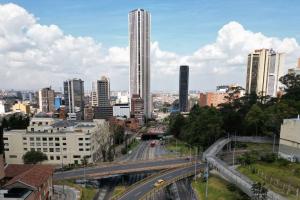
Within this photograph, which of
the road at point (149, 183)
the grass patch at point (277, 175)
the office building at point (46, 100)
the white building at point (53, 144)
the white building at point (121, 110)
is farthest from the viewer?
the office building at point (46, 100)

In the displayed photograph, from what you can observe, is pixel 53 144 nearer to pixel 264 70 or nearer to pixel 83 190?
pixel 83 190

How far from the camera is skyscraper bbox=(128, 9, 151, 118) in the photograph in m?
167

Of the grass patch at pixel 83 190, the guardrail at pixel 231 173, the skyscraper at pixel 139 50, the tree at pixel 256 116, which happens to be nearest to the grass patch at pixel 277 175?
the guardrail at pixel 231 173

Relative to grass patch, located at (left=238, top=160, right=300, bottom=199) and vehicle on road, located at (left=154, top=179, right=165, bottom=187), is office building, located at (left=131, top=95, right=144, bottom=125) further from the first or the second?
grass patch, located at (left=238, top=160, right=300, bottom=199)

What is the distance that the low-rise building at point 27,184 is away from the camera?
2732 centimetres

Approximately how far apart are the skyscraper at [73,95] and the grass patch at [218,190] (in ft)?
471

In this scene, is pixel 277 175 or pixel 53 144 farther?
pixel 53 144

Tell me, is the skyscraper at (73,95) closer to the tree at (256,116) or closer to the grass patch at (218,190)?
the tree at (256,116)

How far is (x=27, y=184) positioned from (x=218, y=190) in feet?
87.7

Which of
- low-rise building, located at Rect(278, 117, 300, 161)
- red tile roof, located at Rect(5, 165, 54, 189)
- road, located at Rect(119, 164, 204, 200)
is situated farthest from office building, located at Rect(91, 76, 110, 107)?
low-rise building, located at Rect(278, 117, 300, 161)

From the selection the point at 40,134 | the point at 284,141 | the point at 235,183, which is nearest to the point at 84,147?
the point at 40,134

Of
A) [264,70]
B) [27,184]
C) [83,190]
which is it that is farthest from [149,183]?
[264,70]

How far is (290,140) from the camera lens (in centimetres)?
4391

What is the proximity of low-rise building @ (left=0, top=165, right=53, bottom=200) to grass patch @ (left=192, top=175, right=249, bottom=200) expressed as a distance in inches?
892
